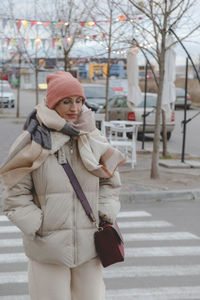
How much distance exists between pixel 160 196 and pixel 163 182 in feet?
3.33

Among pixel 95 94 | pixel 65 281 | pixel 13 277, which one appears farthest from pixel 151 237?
pixel 95 94

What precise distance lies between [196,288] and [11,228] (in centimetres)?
304

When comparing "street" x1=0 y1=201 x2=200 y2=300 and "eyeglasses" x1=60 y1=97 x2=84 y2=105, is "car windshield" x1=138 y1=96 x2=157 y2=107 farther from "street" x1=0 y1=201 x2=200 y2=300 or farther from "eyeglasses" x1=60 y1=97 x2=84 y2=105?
"eyeglasses" x1=60 y1=97 x2=84 y2=105

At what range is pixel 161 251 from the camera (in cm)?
621

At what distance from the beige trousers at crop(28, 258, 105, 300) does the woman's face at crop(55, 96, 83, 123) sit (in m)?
0.83

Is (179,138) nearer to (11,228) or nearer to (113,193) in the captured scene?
(11,228)

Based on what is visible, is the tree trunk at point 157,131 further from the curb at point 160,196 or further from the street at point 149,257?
the street at point 149,257

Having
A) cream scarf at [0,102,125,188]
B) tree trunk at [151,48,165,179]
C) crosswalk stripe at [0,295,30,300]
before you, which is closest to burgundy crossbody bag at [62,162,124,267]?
cream scarf at [0,102,125,188]

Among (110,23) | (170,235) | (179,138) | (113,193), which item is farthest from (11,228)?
(179,138)

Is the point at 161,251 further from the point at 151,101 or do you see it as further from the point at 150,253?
the point at 151,101

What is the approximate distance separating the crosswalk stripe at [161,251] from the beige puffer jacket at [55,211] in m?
3.09

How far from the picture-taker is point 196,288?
5043 mm

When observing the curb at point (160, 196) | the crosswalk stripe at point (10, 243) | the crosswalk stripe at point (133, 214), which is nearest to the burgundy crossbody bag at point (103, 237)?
the crosswalk stripe at point (10, 243)

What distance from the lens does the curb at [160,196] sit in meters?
9.05
